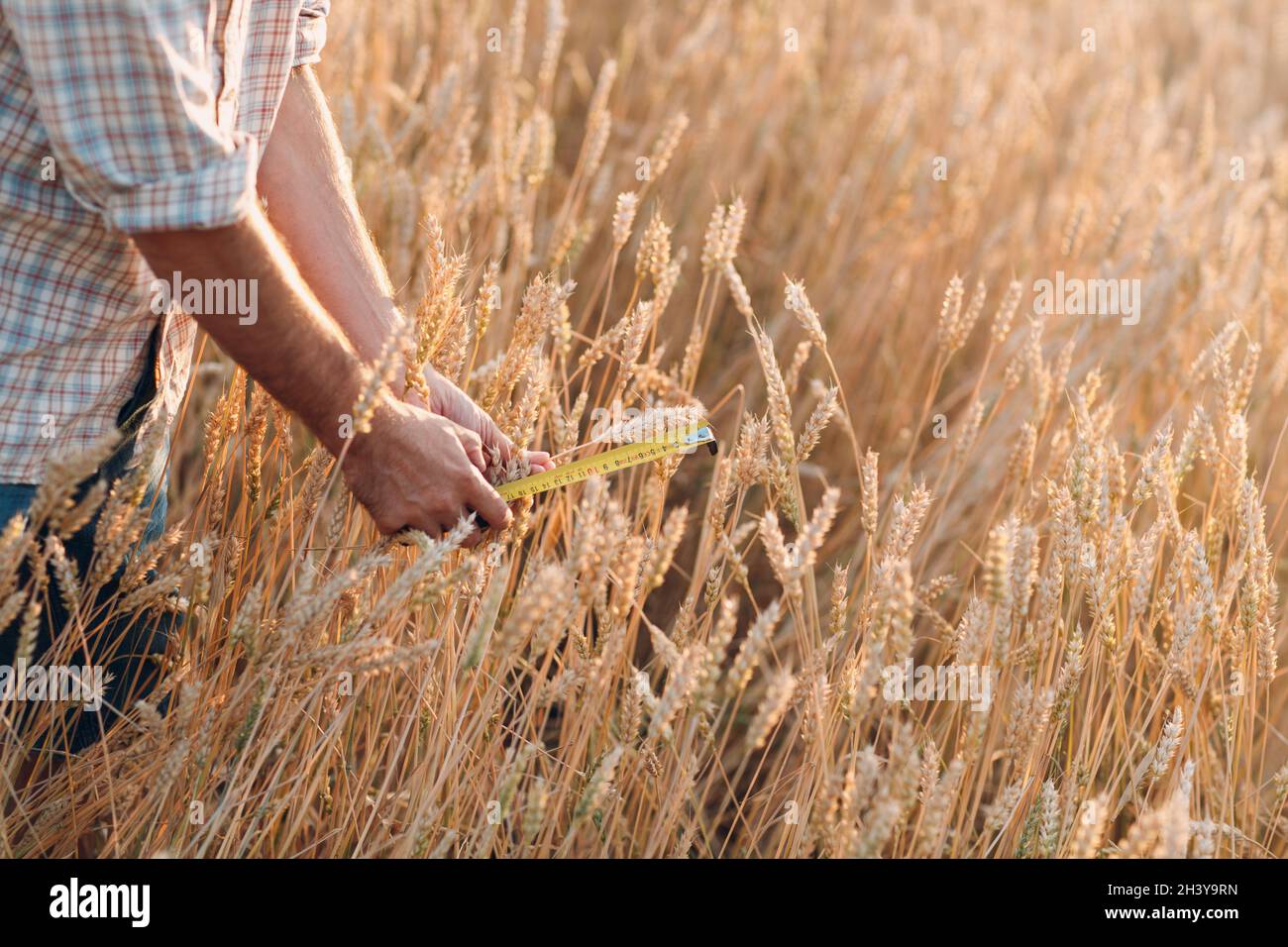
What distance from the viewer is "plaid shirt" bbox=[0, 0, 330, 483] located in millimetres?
900

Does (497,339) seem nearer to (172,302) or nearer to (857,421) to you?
(172,302)

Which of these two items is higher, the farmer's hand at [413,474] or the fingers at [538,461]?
the farmer's hand at [413,474]

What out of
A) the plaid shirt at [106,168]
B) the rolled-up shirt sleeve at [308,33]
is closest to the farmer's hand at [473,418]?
the plaid shirt at [106,168]

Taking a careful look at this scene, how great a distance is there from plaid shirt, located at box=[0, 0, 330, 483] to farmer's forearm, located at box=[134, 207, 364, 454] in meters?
0.03

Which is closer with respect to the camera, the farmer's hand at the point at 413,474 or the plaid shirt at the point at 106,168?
the plaid shirt at the point at 106,168

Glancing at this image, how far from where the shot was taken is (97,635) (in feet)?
4.23

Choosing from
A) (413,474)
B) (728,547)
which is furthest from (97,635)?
(728,547)

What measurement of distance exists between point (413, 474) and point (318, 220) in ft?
1.26

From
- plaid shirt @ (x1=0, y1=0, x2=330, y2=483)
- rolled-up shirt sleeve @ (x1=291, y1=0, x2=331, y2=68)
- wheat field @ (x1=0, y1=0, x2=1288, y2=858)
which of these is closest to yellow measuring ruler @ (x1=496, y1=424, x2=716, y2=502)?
wheat field @ (x1=0, y1=0, x2=1288, y2=858)

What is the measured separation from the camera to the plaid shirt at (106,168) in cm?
90

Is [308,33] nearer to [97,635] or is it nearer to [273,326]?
[273,326]

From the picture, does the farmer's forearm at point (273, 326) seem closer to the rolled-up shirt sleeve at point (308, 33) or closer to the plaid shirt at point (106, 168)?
the plaid shirt at point (106, 168)

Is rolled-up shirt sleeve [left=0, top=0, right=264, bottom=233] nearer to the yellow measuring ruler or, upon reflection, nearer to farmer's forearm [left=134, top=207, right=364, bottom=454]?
farmer's forearm [left=134, top=207, right=364, bottom=454]
